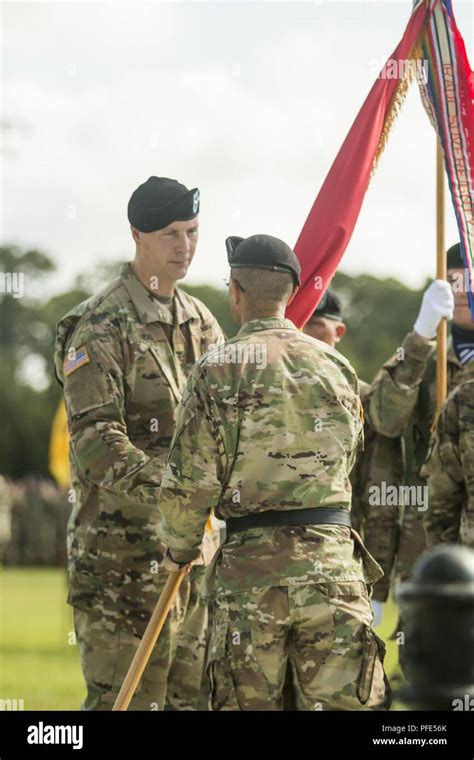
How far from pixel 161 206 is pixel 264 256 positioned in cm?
136

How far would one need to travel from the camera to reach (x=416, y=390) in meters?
7.28

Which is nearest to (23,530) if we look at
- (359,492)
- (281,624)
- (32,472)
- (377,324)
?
(32,472)

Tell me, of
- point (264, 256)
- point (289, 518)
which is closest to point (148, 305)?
point (264, 256)

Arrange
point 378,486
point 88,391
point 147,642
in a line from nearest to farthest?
point 147,642 < point 88,391 < point 378,486

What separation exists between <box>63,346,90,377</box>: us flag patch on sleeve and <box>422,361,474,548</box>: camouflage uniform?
172cm

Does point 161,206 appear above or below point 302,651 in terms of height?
above

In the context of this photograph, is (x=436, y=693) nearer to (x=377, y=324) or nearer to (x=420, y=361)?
(x=420, y=361)

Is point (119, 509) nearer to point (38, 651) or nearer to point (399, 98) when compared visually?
point (399, 98)

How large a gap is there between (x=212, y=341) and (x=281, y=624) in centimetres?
209

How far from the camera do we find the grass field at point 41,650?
11.6 meters

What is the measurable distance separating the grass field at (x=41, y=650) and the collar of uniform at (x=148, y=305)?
1601 mm

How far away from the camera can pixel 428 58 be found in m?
7.20

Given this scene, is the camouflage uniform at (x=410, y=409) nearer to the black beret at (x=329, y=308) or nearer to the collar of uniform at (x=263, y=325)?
the black beret at (x=329, y=308)
